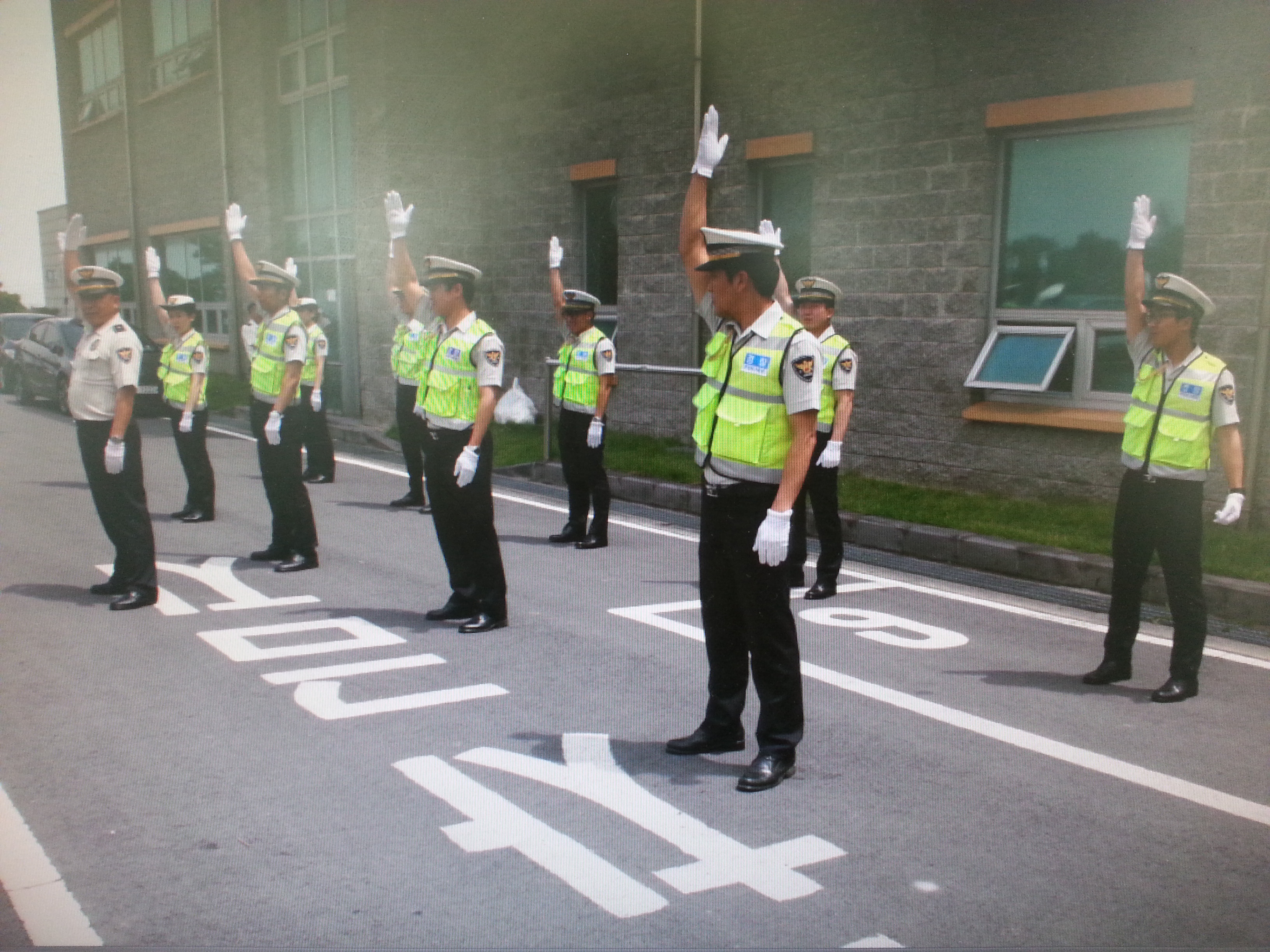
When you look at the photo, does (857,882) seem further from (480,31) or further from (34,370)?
(34,370)

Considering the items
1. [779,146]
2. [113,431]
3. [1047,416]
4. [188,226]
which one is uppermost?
[779,146]

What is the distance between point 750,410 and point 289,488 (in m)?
4.64

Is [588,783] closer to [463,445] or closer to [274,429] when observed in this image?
[463,445]

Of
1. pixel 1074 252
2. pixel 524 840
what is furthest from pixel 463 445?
pixel 1074 252

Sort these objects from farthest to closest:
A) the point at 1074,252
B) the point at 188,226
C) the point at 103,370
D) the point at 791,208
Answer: the point at 188,226 < the point at 791,208 < the point at 1074,252 < the point at 103,370

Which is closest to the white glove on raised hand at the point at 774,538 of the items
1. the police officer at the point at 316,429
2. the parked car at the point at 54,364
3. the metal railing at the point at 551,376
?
the metal railing at the point at 551,376

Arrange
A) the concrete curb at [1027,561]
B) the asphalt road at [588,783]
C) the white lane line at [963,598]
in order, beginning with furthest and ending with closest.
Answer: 1. the concrete curb at [1027,561]
2. the white lane line at [963,598]
3. the asphalt road at [588,783]

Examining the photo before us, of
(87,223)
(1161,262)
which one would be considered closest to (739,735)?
(1161,262)

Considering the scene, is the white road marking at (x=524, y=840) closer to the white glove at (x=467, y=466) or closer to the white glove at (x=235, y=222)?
the white glove at (x=467, y=466)

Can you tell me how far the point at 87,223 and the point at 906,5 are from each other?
26047mm

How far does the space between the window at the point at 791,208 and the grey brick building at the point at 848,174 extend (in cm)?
3

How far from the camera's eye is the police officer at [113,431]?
7047 millimetres

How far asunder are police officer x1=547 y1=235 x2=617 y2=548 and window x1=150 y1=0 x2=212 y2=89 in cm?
1679

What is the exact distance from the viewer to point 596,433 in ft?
29.7
